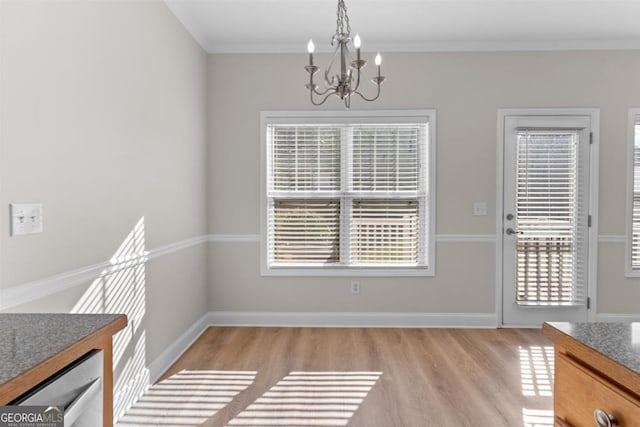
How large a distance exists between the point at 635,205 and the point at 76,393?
15.4ft

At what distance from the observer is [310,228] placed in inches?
153

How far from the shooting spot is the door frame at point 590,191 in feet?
12.3

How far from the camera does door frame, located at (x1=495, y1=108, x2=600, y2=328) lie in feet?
12.3

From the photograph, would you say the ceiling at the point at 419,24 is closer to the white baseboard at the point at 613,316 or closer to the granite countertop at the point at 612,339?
the white baseboard at the point at 613,316

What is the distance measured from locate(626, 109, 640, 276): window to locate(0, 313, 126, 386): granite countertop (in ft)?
14.7

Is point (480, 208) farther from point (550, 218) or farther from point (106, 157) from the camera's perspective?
point (106, 157)

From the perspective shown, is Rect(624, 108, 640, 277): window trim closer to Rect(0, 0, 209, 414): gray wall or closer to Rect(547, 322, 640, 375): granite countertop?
Rect(547, 322, 640, 375): granite countertop

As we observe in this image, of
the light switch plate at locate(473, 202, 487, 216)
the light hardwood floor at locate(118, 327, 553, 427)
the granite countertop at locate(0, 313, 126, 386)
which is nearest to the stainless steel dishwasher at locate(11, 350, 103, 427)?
the granite countertop at locate(0, 313, 126, 386)

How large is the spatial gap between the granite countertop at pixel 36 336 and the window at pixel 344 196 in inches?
108

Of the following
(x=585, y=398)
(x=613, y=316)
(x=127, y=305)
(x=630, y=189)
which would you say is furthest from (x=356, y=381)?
(x=630, y=189)

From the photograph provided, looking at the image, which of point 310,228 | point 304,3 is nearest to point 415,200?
point 310,228

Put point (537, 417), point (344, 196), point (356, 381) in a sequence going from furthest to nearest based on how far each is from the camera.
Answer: point (344, 196) → point (356, 381) → point (537, 417)

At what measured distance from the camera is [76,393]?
950 mm

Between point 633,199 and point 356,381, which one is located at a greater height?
point 633,199
